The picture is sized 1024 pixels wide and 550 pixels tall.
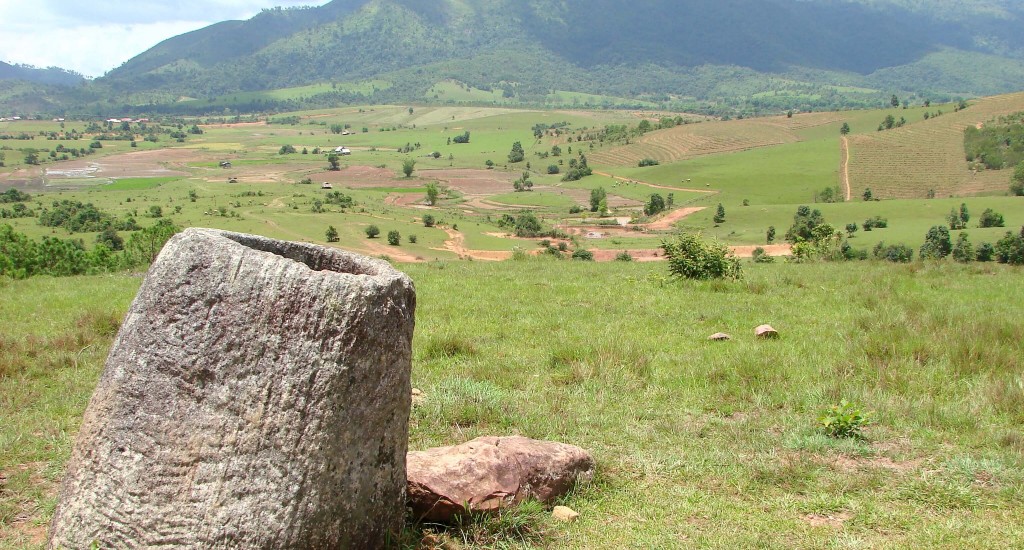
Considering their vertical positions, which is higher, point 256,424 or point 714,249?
point 256,424

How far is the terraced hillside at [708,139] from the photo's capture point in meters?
141

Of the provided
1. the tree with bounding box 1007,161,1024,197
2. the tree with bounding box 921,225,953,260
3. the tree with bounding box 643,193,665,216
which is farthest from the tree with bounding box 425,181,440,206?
the tree with bounding box 1007,161,1024,197

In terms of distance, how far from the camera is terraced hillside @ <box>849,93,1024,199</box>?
96188mm

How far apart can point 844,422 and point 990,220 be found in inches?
2768

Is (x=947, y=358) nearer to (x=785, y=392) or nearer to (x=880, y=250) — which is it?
(x=785, y=392)

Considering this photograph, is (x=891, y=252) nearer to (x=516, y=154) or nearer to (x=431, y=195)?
(x=431, y=195)

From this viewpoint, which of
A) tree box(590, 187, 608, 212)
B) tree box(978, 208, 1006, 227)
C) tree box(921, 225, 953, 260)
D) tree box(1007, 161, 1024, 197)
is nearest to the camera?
tree box(921, 225, 953, 260)

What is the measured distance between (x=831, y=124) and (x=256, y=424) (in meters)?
167

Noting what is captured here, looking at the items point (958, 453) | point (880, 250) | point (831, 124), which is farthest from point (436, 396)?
point (831, 124)

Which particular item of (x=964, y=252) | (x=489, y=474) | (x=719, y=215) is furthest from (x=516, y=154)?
(x=489, y=474)

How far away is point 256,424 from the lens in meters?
4.25

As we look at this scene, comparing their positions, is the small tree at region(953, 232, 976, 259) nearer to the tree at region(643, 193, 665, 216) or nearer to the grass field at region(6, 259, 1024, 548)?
the grass field at region(6, 259, 1024, 548)

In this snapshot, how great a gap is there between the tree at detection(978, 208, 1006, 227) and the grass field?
194 ft

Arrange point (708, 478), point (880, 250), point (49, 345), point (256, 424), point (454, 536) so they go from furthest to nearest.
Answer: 1. point (880, 250)
2. point (49, 345)
3. point (708, 478)
4. point (454, 536)
5. point (256, 424)
